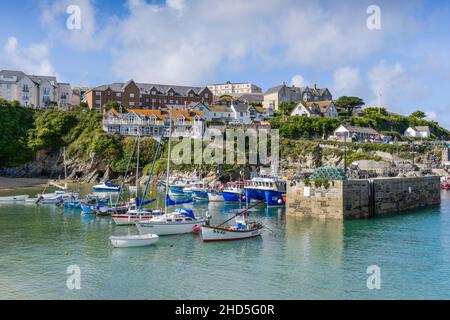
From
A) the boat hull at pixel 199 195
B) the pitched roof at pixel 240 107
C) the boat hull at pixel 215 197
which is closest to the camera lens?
the boat hull at pixel 215 197

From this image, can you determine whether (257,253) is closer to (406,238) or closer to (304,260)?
(304,260)

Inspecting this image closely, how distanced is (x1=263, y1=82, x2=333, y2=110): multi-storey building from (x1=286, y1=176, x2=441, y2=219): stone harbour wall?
67.4 metres

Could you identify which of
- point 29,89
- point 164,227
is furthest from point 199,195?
point 29,89

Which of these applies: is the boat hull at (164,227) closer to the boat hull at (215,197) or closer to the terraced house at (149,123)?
the boat hull at (215,197)

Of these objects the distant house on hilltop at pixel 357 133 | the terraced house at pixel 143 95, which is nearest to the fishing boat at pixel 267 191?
the distant house on hilltop at pixel 357 133

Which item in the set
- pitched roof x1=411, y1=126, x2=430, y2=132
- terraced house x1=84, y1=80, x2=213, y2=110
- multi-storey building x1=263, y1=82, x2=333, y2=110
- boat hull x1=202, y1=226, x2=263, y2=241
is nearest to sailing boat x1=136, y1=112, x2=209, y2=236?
boat hull x1=202, y1=226, x2=263, y2=241

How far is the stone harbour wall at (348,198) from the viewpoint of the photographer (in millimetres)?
37500

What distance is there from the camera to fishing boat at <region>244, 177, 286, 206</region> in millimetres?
49000

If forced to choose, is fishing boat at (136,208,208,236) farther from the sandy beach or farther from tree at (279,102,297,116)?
tree at (279,102,297,116)

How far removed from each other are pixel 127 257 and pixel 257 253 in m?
7.58

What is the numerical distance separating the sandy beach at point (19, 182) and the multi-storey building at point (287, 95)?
186ft

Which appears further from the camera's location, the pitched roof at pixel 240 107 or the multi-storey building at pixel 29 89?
the pitched roof at pixel 240 107

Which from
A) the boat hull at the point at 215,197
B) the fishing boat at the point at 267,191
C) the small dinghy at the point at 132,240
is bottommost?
the small dinghy at the point at 132,240
